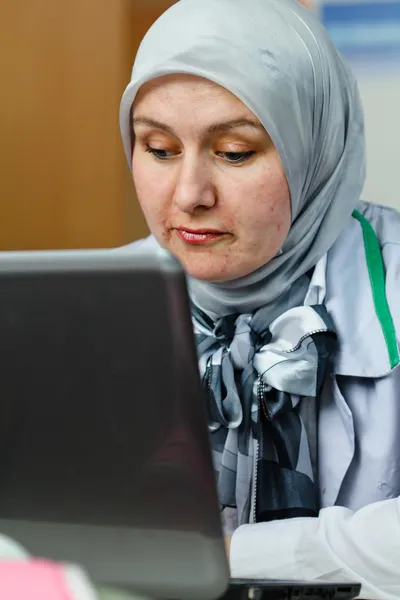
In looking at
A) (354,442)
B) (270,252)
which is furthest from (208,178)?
(354,442)

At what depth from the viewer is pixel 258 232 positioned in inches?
41.5

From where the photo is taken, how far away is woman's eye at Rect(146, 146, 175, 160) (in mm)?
1049

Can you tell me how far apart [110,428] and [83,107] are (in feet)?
4.60

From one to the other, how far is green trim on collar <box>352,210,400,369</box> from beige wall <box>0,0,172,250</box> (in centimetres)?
76

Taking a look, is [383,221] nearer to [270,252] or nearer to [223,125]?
[270,252]

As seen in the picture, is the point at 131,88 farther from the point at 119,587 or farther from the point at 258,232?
the point at 119,587

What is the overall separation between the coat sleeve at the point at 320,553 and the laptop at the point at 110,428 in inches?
11.0

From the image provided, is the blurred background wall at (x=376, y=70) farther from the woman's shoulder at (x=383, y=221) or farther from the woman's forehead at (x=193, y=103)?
the woman's forehead at (x=193, y=103)

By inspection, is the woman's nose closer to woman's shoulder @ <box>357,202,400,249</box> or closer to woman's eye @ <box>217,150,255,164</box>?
woman's eye @ <box>217,150,255,164</box>

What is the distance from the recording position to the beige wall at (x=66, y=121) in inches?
70.1

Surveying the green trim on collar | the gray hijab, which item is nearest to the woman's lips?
the gray hijab

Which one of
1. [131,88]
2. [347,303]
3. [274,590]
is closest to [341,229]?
[347,303]

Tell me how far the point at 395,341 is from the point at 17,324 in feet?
2.15

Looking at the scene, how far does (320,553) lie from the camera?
0.86 metres
